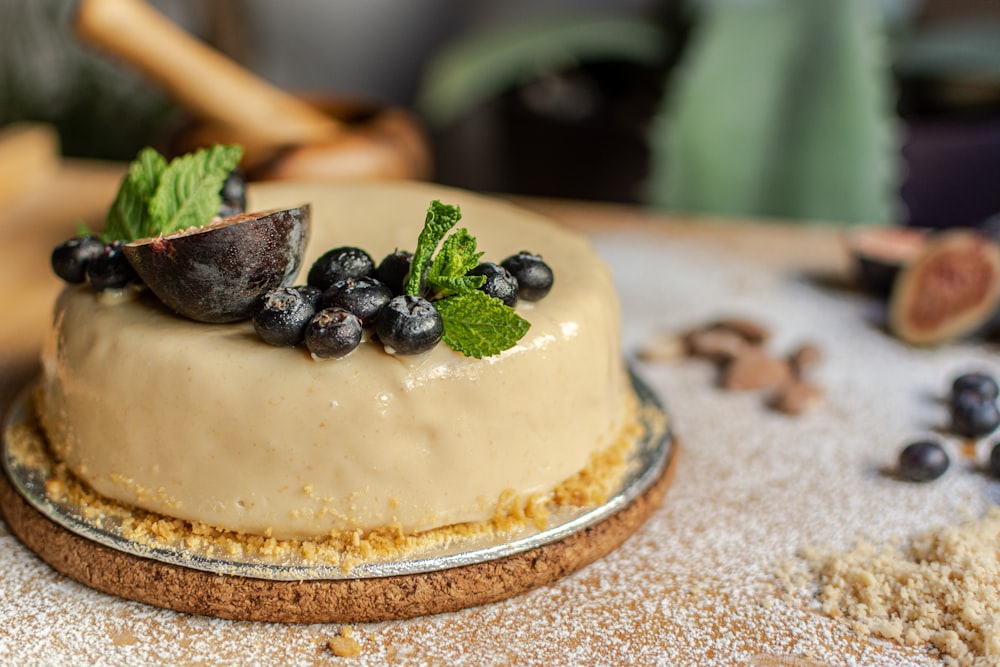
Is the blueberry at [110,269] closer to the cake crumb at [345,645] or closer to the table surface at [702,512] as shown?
the table surface at [702,512]

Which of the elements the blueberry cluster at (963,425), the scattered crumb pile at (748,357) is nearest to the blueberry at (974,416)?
the blueberry cluster at (963,425)

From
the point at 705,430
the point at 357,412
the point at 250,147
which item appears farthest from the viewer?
the point at 250,147

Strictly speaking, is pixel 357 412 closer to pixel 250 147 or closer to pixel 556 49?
pixel 250 147

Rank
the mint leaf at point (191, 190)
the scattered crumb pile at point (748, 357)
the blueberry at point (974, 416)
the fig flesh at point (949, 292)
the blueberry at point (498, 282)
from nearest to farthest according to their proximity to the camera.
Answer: the blueberry at point (498, 282), the mint leaf at point (191, 190), the blueberry at point (974, 416), the scattered crumb pile at point (748, 357), the fig flesh at point (949, 292)

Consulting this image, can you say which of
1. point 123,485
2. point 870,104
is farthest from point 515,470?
point 870,104

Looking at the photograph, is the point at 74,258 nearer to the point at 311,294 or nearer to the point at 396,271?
the point at 311,294

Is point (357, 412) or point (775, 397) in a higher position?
point (357, 412)
